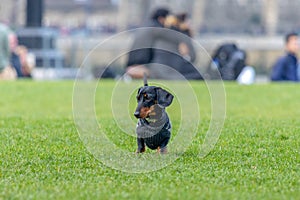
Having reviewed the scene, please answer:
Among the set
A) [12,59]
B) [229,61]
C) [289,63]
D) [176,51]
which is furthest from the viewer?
[12,59]

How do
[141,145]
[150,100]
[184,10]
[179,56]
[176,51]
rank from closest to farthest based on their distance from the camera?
[150,100]
[141,145]
[176,51]
[179,56]
[184,10]

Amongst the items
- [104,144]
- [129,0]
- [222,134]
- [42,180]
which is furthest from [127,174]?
[129,0]

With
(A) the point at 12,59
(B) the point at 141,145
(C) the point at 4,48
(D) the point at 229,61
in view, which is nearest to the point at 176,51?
(D) the point at 229,61

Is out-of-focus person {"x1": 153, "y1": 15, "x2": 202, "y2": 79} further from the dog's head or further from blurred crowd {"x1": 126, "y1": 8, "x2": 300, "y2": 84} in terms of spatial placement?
the dog's head

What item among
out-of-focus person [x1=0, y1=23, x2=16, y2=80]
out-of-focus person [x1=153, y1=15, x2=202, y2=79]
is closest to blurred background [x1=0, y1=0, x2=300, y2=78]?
out-of-focus person [x1=0, y1=23, x2=16, y2=80]

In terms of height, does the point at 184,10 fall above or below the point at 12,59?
below

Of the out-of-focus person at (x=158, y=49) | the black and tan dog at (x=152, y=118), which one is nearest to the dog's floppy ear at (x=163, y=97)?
the black and tan dog at (x=152, y=118)

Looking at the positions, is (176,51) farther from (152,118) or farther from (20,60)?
(152,118)

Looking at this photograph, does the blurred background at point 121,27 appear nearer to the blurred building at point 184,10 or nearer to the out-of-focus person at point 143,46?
the blurred building at point 184,10

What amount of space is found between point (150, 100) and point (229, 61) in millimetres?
13991

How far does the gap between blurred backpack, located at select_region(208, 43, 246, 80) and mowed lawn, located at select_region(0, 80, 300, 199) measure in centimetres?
875

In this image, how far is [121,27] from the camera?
162 feet

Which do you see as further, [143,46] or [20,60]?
[20,60]

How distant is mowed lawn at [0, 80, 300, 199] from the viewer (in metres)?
6.47
